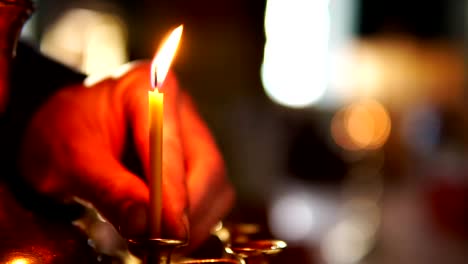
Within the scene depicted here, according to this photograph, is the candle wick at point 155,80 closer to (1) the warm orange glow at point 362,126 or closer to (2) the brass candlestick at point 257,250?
(2) the brass candlestick at point 257,250

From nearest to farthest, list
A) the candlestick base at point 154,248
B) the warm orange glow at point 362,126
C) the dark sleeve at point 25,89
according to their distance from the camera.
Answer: the candlestick base at point 154,248 → the dark sleeve at point 25,89 → the warm orange glow at point 362,126

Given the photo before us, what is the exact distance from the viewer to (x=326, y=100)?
9.11 metres

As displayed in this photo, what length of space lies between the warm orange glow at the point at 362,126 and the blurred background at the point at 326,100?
1cm

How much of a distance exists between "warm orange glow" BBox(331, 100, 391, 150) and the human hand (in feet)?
23.5

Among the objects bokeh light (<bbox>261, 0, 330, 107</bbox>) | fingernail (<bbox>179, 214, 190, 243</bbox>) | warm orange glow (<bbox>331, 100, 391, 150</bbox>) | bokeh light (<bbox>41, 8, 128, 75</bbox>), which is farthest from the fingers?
bokeh light (<bbox>261, 0, 330, 107</bbox>)

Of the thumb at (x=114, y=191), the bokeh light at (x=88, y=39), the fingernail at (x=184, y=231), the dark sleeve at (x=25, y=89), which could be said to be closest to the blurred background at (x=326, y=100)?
the bokeh light at (x=88, y=39)

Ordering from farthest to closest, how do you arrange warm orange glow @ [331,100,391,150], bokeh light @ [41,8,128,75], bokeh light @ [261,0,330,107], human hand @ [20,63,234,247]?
bokeh light @ [261,0,330,107] → warm orange glow @ [331,100,391,150] → bokeh light @ [41,8,128,75] → human hand @ [20,63,234,247]

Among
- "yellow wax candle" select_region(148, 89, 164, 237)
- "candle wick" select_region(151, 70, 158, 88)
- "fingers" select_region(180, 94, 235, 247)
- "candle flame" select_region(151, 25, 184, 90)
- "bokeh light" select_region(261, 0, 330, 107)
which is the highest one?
"candle flame" select_region(151, 25, 184, 90)

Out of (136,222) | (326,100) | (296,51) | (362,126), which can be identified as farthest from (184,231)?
(326,100)

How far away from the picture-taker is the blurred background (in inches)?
231

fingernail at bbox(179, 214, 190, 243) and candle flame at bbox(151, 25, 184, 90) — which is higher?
candle flame at bbox(151, 25, 184, 90)

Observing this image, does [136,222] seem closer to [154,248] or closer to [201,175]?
[154,248]

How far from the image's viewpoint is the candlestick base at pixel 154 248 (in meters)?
0.51

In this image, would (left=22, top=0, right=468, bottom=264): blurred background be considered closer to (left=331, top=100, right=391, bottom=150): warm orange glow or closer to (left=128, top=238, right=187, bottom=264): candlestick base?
(left=331, top=100, right=391, bottom=150): warm orange glow
